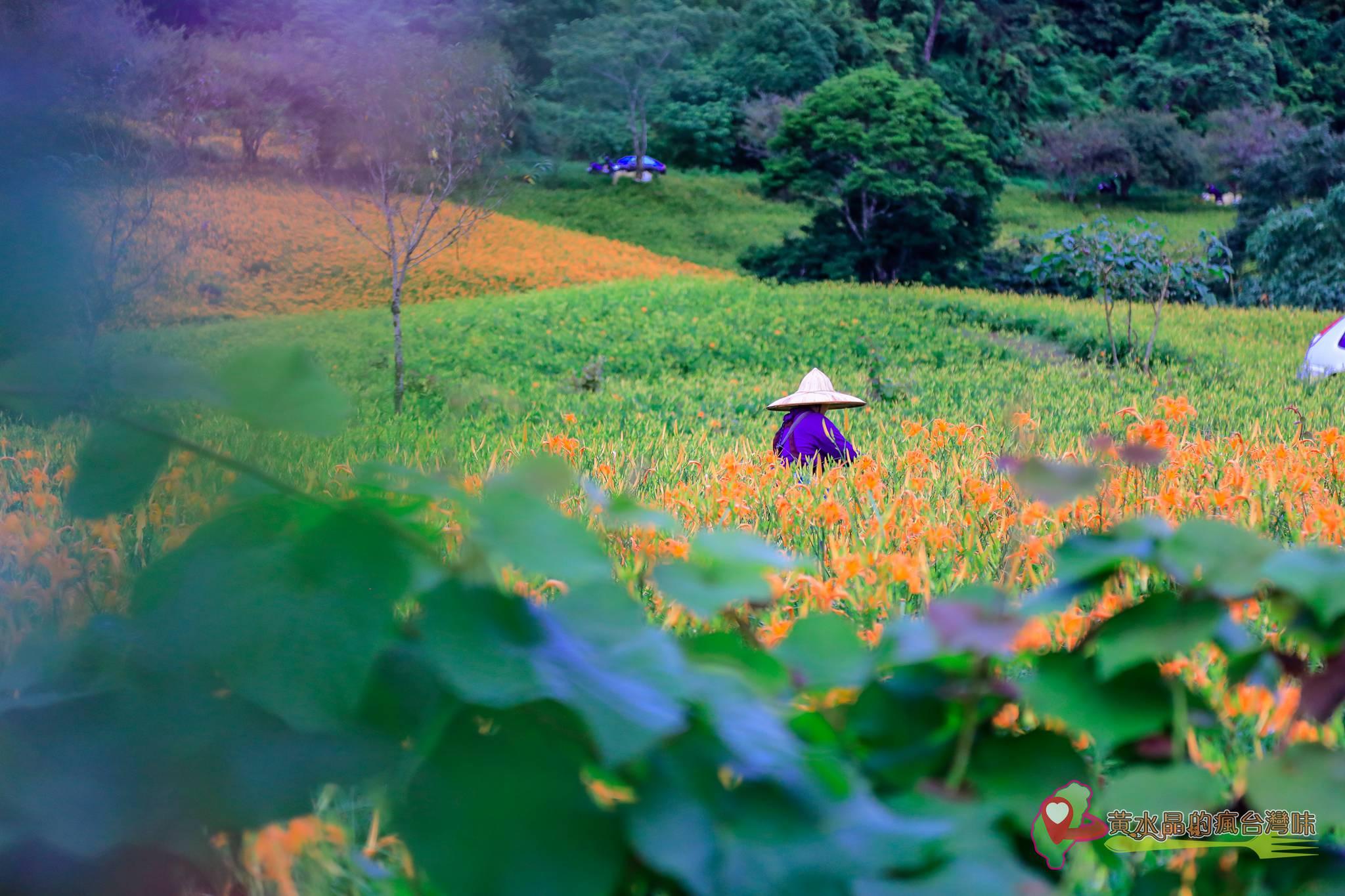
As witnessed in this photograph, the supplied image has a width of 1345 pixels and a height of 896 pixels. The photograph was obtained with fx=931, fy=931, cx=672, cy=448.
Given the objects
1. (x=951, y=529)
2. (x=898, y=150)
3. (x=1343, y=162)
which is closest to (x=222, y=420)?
(x=951, y=529)

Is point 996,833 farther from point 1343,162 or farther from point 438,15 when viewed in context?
point 1343,162

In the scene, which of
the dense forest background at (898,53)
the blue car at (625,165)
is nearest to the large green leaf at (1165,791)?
the dense forest background at (898,53)

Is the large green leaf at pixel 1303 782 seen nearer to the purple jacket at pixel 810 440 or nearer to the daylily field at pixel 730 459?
the daylily field at pixel 730 459

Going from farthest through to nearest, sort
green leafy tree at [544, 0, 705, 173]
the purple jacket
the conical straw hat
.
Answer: green leafy tree at [544, 0, 705, 173], the conical straw hat, the purple jacket

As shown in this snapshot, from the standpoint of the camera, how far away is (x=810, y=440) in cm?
256

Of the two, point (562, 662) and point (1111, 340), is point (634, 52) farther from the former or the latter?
point (562, 662)

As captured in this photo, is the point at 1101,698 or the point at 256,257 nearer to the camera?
the point at 1101,698

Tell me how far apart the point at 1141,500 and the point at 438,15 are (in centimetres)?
133

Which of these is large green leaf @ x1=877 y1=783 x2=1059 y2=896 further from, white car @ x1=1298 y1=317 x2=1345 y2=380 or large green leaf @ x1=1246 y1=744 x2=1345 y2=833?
white car @ x1=1298 y1=317 x2=1345 y2=380

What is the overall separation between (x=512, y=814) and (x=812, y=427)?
2.44 metres

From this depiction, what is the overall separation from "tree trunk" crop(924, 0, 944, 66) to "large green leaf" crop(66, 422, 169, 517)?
16543 millimetres

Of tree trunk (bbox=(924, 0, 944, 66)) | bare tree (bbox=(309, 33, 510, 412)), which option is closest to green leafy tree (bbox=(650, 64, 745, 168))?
tree trunk (bbox=(924, 0, 944, 66))

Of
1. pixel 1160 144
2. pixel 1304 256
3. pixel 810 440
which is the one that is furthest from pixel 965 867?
pixel 1160 144

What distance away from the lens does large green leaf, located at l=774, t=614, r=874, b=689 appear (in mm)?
277
